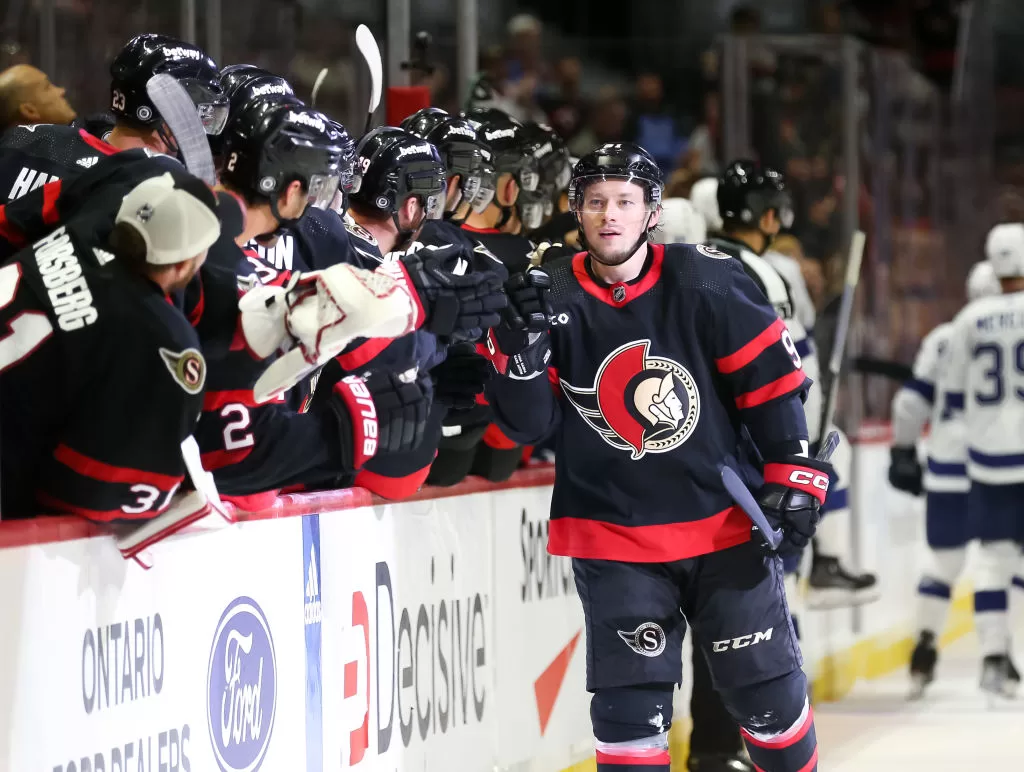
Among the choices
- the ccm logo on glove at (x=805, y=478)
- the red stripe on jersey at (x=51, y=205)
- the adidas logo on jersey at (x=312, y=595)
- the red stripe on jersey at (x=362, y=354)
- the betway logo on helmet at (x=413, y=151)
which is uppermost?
the betway logo on helmet at (x=413, y=151)

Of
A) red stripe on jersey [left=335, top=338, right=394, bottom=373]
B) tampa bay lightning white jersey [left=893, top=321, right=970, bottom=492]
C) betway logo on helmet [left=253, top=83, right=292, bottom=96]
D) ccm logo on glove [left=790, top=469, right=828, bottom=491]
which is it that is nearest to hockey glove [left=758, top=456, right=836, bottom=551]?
ccm logo on glove [left=790, top=469, right=828, bottom=491]

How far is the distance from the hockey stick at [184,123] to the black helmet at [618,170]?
0.86m

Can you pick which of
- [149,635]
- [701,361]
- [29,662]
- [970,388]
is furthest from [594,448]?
[970,388]

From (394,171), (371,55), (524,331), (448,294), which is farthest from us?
(371,55)

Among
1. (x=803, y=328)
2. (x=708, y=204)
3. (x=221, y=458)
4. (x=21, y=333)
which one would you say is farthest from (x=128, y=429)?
(x=708, y=204)

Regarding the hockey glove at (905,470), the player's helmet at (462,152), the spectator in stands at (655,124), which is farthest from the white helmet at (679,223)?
the spectator in stands at (655,124)

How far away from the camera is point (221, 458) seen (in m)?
2.94

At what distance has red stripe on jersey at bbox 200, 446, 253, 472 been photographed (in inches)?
115

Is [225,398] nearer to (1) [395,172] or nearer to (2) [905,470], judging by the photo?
(1) [395,172]

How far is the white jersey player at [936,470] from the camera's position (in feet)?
23.1

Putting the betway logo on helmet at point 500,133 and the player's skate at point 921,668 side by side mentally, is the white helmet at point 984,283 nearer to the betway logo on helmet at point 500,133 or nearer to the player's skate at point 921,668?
the player's skate at point 921,668

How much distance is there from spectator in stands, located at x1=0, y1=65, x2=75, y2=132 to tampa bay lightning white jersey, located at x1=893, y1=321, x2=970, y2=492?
13.2 feet

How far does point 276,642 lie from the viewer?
3109mm

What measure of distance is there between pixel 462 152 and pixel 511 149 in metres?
0.44
